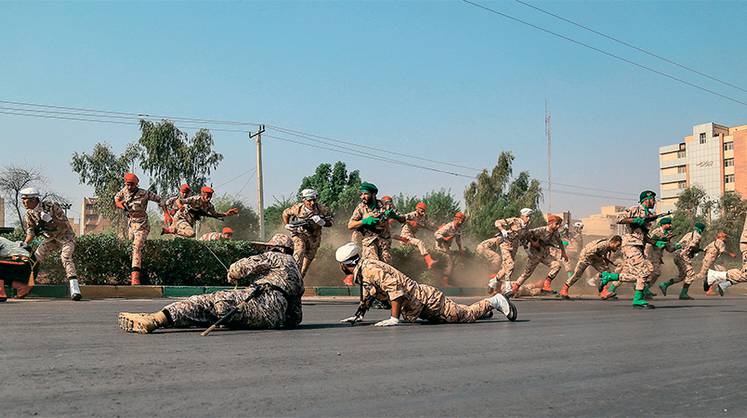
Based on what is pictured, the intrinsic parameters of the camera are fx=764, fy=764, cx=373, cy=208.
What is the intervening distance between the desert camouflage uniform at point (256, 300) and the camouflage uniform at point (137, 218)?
→ 7.32 meters

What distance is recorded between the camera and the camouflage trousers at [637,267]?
14750 mm

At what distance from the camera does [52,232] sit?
13.7 m

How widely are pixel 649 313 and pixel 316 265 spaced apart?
9.52m

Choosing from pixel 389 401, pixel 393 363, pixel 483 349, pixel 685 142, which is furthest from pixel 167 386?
pixel 685 142

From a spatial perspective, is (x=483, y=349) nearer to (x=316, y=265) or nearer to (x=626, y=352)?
(x=626, y=352)

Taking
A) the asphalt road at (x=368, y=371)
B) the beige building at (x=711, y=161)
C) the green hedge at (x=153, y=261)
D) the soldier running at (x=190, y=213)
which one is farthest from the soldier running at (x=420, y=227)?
the beige building at (x=711, y=161)

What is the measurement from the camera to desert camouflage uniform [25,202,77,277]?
1335cm

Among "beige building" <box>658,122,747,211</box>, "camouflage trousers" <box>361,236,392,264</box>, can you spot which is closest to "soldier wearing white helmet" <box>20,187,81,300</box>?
"camouflage trousers" <box>361,236,392,264</box>

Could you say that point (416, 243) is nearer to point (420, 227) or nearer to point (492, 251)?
point (420, 227)

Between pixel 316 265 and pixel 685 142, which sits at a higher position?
pixel 685 142

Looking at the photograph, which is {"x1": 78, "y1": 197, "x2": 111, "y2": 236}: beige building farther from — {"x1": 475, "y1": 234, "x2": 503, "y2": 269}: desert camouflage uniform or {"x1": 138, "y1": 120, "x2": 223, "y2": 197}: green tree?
{"x1": 475, "y1": 234, "x2": 503, "y2": 269}: desert camouflage uniform

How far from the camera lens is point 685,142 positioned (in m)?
114

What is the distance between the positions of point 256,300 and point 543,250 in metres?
12.2

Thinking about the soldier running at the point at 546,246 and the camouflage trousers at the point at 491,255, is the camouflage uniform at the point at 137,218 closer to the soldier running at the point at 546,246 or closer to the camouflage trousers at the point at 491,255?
the soldier running at the point at 546,246
